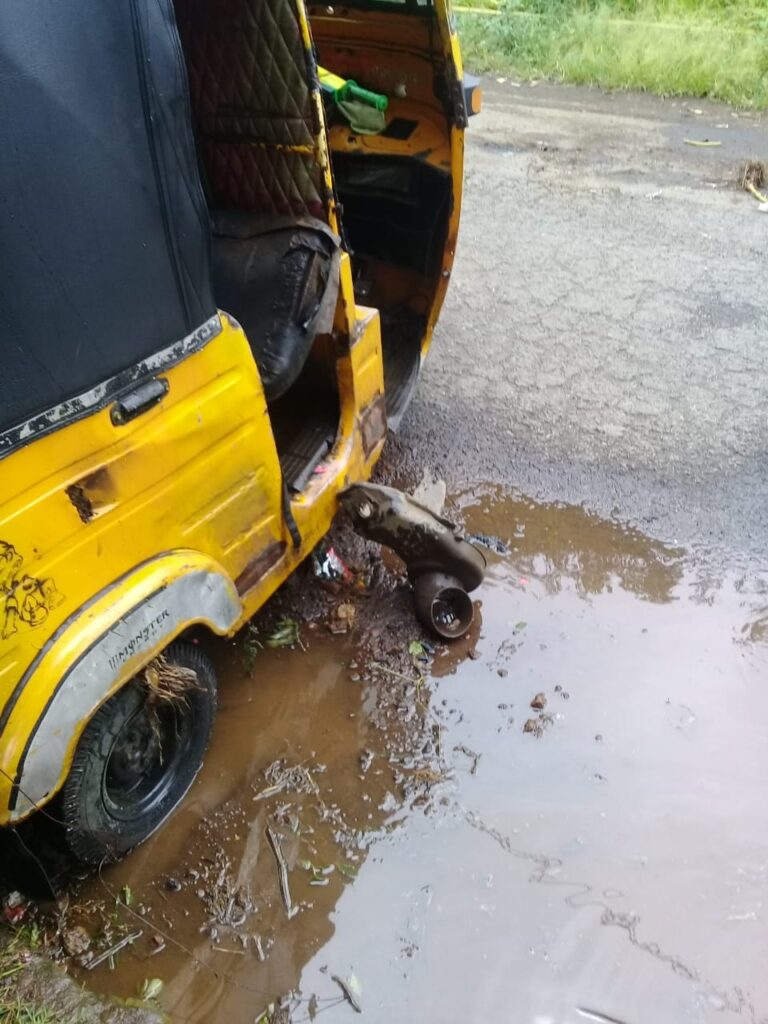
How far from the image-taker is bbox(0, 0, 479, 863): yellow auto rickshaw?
70.1 inches

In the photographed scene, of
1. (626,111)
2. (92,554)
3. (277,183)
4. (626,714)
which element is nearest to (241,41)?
(277,183)

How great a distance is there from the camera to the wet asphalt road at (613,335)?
12.5 ft

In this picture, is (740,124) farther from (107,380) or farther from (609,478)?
(107,380)

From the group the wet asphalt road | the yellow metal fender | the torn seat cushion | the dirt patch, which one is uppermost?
the torn seat cushion

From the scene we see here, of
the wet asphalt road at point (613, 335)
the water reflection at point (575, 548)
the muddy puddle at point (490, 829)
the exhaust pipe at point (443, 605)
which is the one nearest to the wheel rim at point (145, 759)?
the muddy puddle at point (490, 829)

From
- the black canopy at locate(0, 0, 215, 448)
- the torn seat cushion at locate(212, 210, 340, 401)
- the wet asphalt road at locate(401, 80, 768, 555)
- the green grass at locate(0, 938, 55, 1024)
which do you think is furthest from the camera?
the wet asphalt road at locate(401, 80, 768, 555)

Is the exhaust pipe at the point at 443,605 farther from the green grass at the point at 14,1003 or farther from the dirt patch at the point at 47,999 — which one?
the green grass at the point at 14,1003

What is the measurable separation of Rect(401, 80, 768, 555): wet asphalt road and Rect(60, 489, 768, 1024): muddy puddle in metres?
0.66

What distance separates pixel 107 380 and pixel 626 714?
204cm

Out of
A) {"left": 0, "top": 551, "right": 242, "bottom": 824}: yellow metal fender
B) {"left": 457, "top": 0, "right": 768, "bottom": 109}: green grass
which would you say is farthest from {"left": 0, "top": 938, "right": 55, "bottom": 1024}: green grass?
{"left": 457, "top": 0, "right": 768, "bottom": 109}: green grass

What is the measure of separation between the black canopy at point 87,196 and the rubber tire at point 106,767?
2.89ft

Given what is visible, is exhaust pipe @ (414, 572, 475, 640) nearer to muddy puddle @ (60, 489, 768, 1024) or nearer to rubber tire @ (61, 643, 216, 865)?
muddy puddle @ (60, 489, 768, 1024)

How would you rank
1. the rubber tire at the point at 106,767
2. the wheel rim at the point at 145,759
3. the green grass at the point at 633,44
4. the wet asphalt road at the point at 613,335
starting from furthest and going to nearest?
the green grass at the point at 633,44 < the wet asphalt road at the point at 613,335 < the wheel rim at the point at 145,759 < the rubber tire at the point at 106,767

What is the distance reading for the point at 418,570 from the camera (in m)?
→ 3.17
